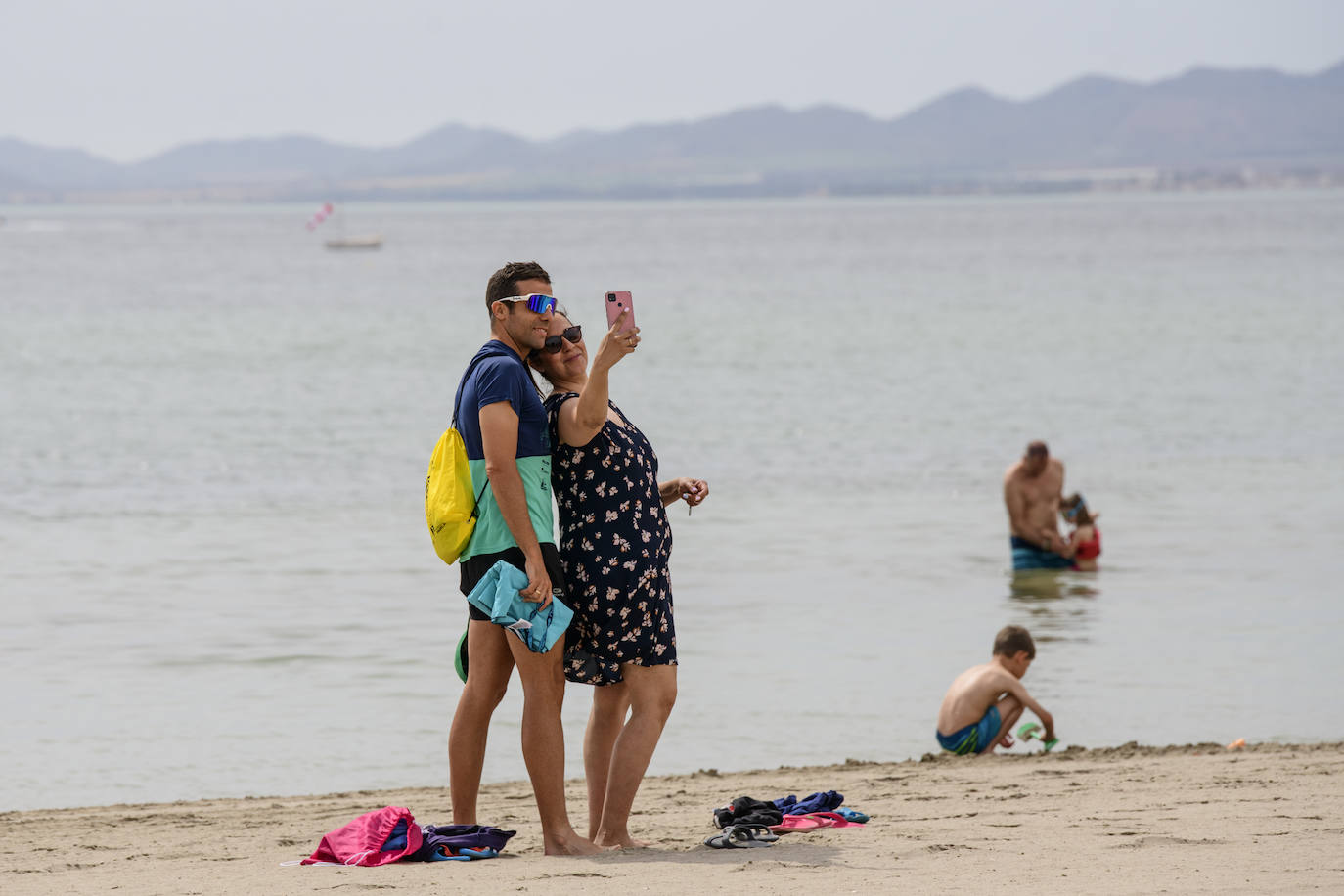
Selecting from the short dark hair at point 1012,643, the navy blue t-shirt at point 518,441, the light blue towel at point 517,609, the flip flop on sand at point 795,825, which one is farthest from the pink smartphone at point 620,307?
the short dark hair at point 1012,643

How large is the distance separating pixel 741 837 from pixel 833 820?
1.45 feet

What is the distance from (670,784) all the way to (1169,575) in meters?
6.09

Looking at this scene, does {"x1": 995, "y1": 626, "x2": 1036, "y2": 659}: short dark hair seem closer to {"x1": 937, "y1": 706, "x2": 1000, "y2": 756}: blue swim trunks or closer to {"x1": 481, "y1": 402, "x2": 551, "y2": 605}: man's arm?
{"x1": 937, "y1": 706, "x2": 1000, "y2": 756}: blue swim trunks

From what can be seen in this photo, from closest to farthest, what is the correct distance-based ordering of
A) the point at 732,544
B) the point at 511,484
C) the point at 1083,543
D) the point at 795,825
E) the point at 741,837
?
the point at 511,484 → the point at 741,837 → the point at 795,825 → the point at 1083,543 → the point at 732,544

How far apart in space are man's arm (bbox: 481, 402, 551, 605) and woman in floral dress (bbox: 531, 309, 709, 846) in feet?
0.71

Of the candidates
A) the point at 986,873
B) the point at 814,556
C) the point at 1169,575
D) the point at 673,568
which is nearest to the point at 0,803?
the point at 986,873

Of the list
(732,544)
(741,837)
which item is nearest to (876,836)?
(741,837)

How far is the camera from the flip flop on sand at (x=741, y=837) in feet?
16.1

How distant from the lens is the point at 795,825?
17.0 feet

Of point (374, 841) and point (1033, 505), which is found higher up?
point (1033, 505)

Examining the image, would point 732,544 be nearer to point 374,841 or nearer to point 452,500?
point 374,841

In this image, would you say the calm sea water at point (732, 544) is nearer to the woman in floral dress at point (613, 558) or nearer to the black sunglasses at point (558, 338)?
the woman in floral dress at point (613, 558)

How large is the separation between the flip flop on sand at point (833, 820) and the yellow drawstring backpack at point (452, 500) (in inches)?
63.2

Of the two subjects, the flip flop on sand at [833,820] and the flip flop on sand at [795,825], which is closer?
the flip flop on sand at [795,825]
